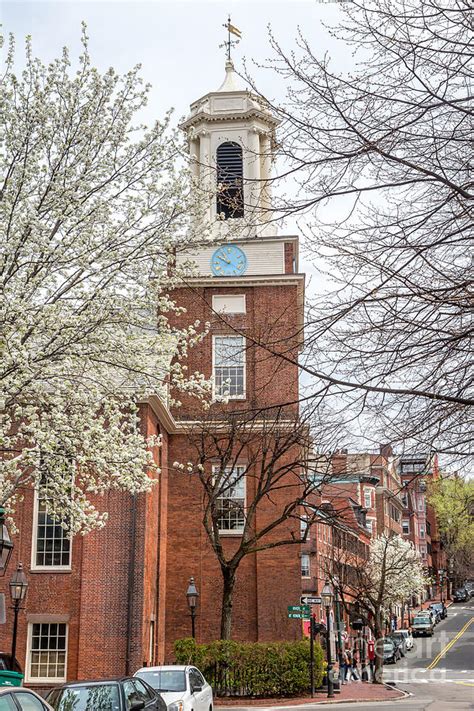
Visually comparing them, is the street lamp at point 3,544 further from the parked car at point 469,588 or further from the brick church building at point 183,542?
the parked car at point 469,588

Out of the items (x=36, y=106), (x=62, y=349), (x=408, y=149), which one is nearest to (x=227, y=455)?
(x=62, y=349)

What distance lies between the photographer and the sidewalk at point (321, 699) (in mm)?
24745

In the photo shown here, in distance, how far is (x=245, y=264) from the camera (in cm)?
3528

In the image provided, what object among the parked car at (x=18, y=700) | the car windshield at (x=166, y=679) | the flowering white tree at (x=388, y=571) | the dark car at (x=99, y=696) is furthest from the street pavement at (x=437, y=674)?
the parked car at (x=18, y=700)

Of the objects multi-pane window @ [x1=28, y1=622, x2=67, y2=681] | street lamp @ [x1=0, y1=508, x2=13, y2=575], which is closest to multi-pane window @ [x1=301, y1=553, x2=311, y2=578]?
multi-pane window @ [x1=28, y1=622, x2=67, y2=681]

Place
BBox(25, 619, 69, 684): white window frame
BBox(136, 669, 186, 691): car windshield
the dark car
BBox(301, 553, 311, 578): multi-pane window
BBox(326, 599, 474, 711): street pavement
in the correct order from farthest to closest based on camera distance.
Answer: BBox(301, 553, 311, 578): multi-pane window → BBox(25, 619, 69, 684): white window frame → BBox(326, 599, 474, 711): street pavement → BBox(136, 669, 186, 691): car windshield → the dark car

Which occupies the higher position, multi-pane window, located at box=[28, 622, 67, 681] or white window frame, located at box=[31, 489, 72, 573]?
white window frame, located at box=[31, 489, 72, 573]

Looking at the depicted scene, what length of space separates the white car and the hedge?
28.1 feet

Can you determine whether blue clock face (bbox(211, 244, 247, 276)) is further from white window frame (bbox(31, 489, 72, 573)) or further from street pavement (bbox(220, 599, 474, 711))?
street pavement (bbox(220, 599, 474, 711))

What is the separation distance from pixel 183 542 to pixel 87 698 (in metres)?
20.3

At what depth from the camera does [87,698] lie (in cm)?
1240

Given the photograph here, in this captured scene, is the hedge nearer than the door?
No

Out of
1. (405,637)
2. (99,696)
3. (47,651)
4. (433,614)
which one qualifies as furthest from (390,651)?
(99,696)

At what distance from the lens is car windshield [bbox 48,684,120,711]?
12.2 meters
